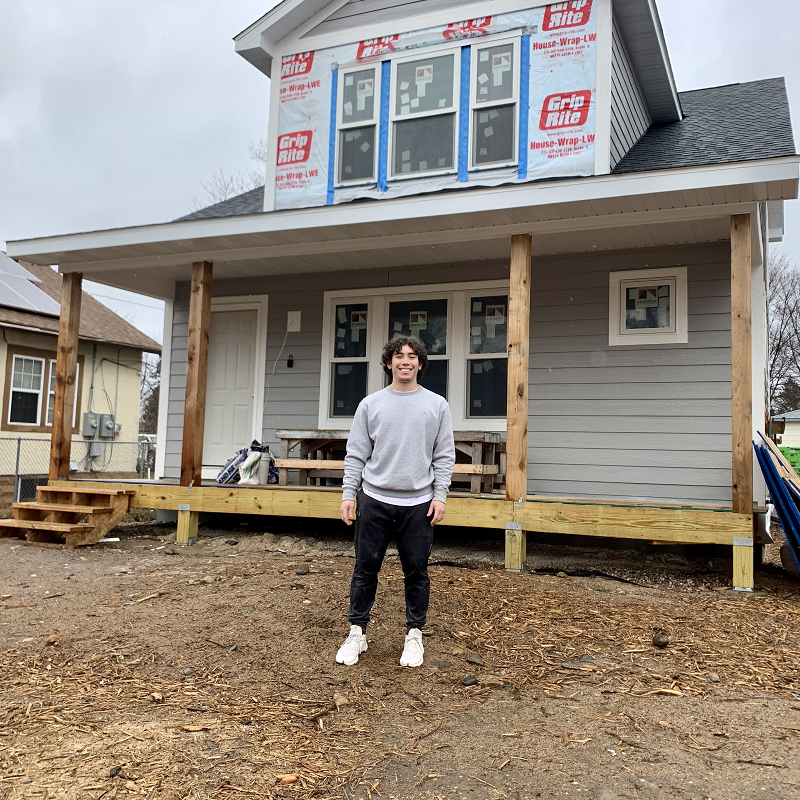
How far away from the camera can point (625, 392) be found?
715 centimetres

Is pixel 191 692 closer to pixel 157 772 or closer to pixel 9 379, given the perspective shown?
pixel 157 772

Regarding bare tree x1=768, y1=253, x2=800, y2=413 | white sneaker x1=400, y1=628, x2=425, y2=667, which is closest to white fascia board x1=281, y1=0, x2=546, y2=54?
white sneaker x1=400, y1=628, x2=425, y2=667

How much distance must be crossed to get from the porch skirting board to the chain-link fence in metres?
6.56

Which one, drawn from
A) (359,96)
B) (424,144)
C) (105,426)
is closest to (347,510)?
(424,144)

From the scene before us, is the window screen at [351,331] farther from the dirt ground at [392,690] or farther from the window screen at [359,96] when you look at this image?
the dirt ground at [392,690]

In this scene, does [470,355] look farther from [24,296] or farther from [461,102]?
[24,296]

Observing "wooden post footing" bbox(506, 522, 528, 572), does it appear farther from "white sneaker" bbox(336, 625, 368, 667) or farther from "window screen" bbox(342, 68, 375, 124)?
"window screen" bbox(342, 68, 375, 124)

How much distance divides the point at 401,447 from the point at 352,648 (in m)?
1.00

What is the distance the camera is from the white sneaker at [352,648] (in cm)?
349

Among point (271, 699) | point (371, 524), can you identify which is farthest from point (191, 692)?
point (371, 524)

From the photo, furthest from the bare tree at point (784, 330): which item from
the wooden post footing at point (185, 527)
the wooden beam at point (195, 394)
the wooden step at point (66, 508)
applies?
the wooden step at point (66, 508)

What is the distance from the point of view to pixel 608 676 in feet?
11.3

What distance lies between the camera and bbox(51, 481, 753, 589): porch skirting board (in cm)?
544

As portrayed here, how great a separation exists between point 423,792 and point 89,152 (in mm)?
80193
